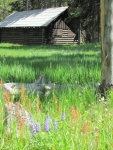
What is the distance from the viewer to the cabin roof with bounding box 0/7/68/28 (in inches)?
1729

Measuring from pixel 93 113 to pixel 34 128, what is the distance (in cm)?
162

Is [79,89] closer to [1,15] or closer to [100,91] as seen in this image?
[100,91]

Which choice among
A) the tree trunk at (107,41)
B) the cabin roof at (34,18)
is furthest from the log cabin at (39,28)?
the tree trunk at (107,41)

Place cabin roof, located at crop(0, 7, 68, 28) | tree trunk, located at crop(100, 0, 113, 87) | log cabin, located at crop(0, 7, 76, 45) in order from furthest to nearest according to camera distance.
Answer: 1. log cabin, located at crop(0, 7, 76, 45)
2. cabin roof, located at crop(0, 7, 68, 28)
3. tree trunk, located at crop(100, 0, 113, 87)

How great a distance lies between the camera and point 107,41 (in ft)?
21.2

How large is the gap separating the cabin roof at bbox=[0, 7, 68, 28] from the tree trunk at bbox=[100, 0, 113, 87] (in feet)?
117

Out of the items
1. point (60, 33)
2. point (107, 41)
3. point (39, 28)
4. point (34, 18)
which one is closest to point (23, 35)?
point (34, 18)

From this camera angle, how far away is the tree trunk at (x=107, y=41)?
638 cm

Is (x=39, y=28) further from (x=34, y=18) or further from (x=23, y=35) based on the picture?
(x=23, y=35)

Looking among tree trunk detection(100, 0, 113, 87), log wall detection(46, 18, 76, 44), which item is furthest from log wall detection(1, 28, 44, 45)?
tree trunk detection(100, 0, 113, 87)

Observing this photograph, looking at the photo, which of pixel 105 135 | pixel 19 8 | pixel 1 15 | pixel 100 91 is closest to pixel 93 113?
pixel 105 135

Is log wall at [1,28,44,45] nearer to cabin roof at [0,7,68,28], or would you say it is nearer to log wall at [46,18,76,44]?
cabin roof at [0,7,68,28]

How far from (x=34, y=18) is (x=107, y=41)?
4120 centimetres

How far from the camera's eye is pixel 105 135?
343cm
